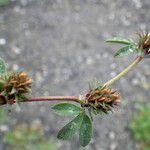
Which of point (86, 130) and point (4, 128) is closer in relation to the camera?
point (86, 130)

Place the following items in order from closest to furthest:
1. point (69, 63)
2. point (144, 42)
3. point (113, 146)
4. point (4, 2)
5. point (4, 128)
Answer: point (144, 42) < point (4, 128) < point (113, 146) < point (69, 63) < point (4, 2)

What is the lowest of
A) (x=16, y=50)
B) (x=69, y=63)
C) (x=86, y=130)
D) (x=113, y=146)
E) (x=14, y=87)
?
(x=86, y=130)

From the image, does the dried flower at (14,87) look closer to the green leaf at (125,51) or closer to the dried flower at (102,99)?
the dried flower at (102,99)

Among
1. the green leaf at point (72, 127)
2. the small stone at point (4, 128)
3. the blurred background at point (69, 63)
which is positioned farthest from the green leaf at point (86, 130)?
the small stone at point (4, 128)

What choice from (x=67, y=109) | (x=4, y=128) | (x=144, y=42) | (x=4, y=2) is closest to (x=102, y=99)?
(x=67, y=109)

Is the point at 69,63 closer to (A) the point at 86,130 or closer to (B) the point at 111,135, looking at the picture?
(B) the point at 111,135

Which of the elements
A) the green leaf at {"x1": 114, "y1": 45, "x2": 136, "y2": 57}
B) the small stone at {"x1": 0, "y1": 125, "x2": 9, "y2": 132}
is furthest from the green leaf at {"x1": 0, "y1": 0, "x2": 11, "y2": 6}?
the green leaf at {"x1": 114, "y1": 45, "x2": 136, "y2": 57}

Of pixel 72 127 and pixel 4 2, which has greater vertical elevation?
pixel 4 2
